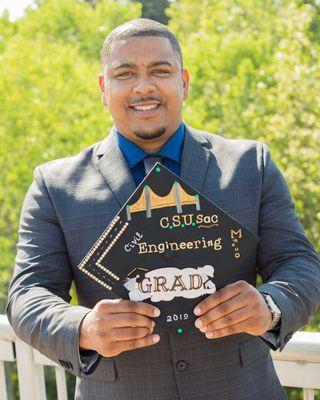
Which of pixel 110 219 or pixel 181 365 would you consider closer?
pixel 181 365

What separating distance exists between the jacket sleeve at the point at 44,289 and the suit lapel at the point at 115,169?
0.21 meters

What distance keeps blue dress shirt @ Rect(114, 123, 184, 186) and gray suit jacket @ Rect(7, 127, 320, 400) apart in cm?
4

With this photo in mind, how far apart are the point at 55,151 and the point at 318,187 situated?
6726mm

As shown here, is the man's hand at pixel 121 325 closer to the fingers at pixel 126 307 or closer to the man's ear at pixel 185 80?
the fingers at pixel 126 307

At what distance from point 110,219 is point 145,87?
465 mm

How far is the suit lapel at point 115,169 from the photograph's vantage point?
2.46 meters

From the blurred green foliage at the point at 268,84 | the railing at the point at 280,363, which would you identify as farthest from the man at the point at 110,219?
the blurred green foliage at the point at 268,84

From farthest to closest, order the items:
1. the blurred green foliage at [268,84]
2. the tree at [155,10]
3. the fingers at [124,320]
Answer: the tree at [155,10]
the blurred green foliage at [268,84]
the fingers at [124,320]

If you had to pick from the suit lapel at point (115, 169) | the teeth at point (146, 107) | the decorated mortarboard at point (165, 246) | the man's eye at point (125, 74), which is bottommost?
the decorated mortarboard at point (165, 246)

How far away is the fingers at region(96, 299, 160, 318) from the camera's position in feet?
6.70

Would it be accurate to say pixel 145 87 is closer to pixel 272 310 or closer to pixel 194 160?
pixel 194 160

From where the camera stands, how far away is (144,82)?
2.52m

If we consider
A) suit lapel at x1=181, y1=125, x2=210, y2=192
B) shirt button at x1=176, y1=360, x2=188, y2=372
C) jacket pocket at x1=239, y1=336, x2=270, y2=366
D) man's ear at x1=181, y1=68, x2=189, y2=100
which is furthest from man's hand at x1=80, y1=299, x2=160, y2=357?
man's ear at x1=181, y1=68, x2=189, y2=100

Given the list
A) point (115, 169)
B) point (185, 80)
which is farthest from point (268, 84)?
point (115, 169)
